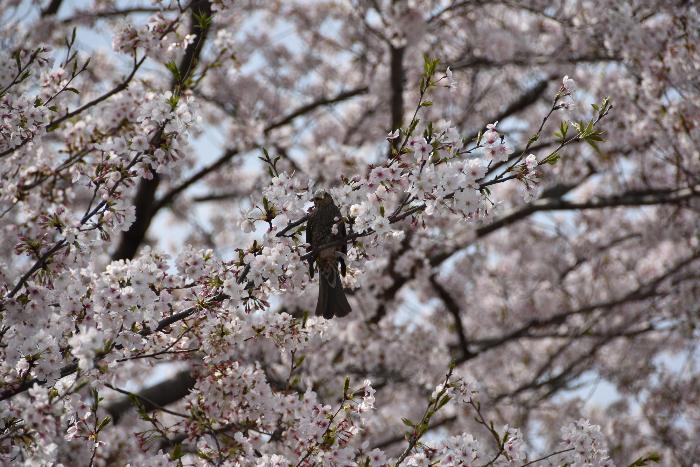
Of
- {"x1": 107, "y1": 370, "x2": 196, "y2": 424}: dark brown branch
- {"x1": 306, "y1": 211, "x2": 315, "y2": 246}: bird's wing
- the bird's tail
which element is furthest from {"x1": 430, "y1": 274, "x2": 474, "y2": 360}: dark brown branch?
{"x1": 306, "y1": 211, "x2": 315, "y2": 246}: bird's wing

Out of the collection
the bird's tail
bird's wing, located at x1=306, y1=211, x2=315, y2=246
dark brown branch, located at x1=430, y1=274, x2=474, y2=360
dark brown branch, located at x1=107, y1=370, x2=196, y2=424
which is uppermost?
dark brown branch, located at x1=430, y1=274, x2=474, y2=360

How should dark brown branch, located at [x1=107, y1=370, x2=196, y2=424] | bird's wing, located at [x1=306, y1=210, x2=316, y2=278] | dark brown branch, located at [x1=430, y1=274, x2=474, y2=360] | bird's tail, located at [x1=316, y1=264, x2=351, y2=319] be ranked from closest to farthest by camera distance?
bird's wing, located at [x1=306, y1=210, x2=316, y2=278] → bird's tail, located at [x1=316, y1=264, x2=351, y2=319] → dark brown branch, located at [x1=107, y1=370, x2=196, y2=424] → dark brown branch, located at [x1=430, y1=274, x2=474, y2=360]

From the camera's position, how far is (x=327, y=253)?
12.6 ft

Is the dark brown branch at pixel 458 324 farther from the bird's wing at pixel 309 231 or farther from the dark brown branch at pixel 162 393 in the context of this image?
the bird's wing at pixel 309 231

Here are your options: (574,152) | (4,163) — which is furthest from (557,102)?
(574,152)

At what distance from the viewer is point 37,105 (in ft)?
13.3

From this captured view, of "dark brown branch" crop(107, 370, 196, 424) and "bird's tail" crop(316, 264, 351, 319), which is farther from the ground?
"dark brown branch" crop(107, 370, 196, 424)

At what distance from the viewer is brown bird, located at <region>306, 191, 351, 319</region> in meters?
3.73

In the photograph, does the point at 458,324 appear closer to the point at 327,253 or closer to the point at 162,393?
the point at 162,393

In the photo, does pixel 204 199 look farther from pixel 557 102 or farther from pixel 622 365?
pixel 557 102

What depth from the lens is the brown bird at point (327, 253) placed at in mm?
3727

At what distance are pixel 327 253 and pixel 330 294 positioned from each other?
0.87ft

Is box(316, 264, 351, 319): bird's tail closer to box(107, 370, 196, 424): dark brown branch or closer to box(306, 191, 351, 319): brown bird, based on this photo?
box(306, 191, 351, 319): brown bird

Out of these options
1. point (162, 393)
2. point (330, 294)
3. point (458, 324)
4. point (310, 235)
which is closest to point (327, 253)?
point (310, 235)
